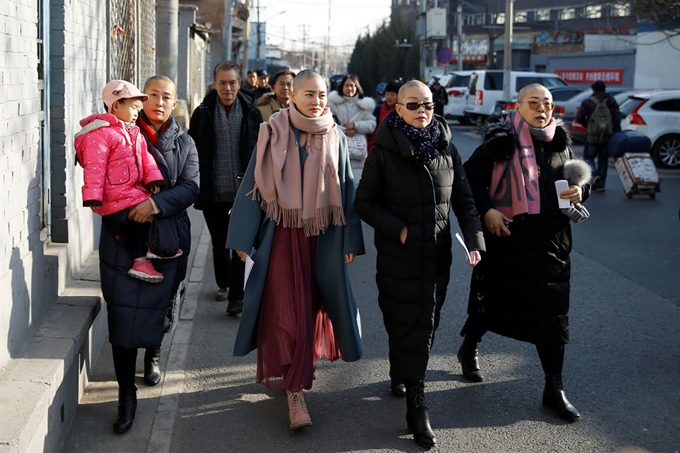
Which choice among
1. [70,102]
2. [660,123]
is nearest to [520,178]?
[70,102]

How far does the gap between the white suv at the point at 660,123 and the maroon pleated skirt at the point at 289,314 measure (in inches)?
576

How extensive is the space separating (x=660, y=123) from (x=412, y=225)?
1483 centimetres

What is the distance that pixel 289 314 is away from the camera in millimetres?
5172

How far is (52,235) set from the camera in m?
6.12

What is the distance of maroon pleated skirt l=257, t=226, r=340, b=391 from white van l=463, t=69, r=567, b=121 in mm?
25969

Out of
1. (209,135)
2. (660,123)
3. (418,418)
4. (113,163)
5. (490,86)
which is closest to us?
(113,163)

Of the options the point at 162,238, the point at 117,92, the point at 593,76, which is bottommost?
the point at 162,238

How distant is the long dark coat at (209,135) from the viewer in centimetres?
732

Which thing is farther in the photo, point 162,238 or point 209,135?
point 209,135

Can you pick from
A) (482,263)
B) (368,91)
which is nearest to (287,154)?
(482,263)

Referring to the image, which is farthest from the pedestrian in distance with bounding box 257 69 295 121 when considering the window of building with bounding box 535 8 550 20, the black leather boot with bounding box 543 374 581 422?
the window of building with bounding box 535 8 550 20

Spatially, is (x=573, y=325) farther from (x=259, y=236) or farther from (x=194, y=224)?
(x=194, y=224)

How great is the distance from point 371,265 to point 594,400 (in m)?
4.31

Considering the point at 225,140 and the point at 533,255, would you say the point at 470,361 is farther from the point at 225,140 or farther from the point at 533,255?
the point at 225,140
